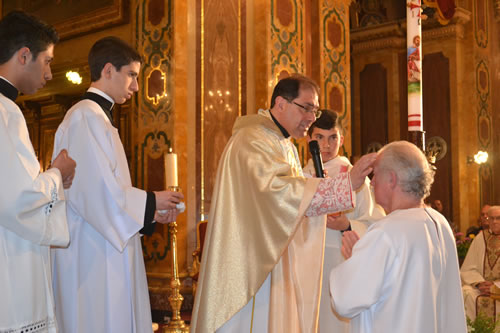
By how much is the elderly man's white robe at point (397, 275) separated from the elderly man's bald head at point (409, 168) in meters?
0.10

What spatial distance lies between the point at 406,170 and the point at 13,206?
64.3 inches

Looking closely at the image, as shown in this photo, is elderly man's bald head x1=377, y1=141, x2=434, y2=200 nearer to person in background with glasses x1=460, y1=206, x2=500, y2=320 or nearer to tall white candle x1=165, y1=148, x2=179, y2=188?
tall white candle x1=165, y1=148, x2=179, y2=188

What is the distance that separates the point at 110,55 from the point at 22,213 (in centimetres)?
138

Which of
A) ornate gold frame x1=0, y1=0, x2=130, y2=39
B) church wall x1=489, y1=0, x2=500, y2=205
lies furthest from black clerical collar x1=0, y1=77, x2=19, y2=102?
church wall x1=489, y1=0, x2=500, y2=205

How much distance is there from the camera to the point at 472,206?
1423cm

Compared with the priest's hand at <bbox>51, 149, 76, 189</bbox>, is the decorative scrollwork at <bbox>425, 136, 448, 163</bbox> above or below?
above

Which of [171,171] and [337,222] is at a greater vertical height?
[171,171]

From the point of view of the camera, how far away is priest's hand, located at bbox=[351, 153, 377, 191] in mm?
3149

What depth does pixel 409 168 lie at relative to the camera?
2646 millimetres

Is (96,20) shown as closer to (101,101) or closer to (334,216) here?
(101,101)

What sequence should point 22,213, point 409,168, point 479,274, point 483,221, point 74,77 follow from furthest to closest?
point 74,77 → point 483,221 → point 479,274 → point 409,168 → point 22,213

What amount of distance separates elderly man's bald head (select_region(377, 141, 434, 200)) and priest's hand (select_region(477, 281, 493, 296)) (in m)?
4.28

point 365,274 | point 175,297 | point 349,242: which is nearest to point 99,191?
point 349,242

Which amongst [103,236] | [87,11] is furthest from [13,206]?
[87,11]
